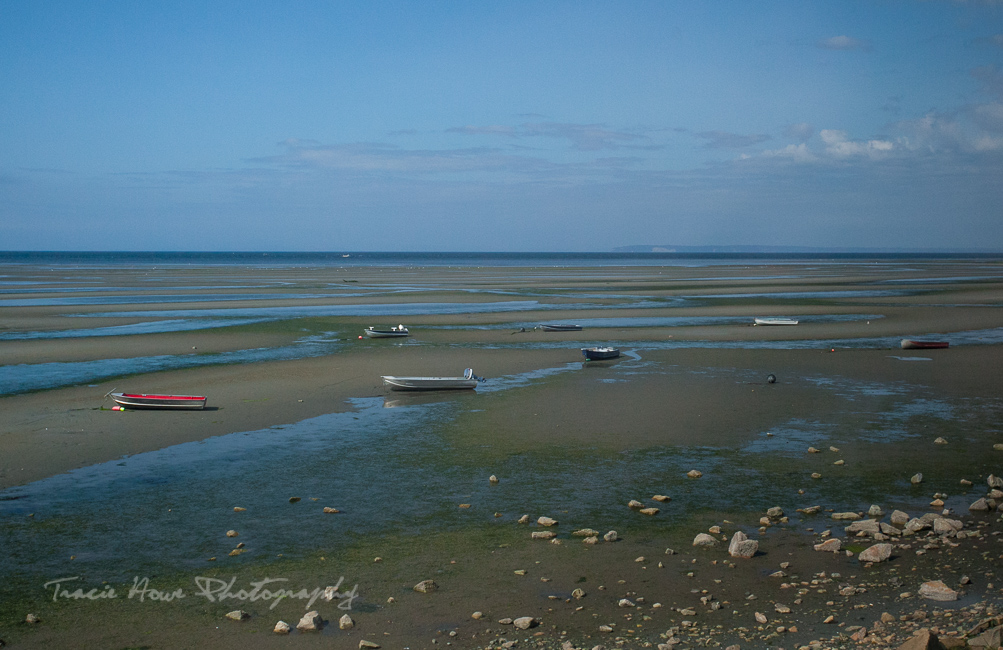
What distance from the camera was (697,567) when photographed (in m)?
10.8

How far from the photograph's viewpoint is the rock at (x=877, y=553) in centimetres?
1073

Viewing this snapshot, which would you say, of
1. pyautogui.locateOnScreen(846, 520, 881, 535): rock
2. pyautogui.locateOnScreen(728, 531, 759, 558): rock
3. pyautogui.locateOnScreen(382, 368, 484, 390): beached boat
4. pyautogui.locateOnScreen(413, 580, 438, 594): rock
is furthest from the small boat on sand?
pyautogui.locateOnScreen(413, 580, 438, 594): rock

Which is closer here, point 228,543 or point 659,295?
point 228,543

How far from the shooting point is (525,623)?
30.1ft

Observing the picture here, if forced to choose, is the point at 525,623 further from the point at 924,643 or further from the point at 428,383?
the point at 428,383

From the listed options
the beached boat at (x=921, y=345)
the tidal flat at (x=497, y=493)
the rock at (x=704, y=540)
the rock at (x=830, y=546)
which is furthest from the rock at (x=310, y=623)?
the beached boat at (x=921, y=345)

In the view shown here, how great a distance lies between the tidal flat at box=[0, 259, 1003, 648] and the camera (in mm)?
9562

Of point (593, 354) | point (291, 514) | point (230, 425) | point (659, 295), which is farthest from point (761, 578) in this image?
point (659, 295)

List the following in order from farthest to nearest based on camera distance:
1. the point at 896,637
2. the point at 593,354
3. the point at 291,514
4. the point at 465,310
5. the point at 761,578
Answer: the point at 465,310, the point at 593,354, the point at 291,514, the point at 761,578, the point at 896,637

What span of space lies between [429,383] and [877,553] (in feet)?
51.7

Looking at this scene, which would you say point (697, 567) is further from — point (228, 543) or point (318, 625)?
point (228, 543)

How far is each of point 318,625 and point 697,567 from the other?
16.8 feet

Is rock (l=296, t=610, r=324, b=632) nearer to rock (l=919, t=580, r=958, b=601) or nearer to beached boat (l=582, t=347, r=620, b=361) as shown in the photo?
rock (l=919, t=580, r=958, b=601)

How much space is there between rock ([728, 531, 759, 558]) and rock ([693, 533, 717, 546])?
0.40m
